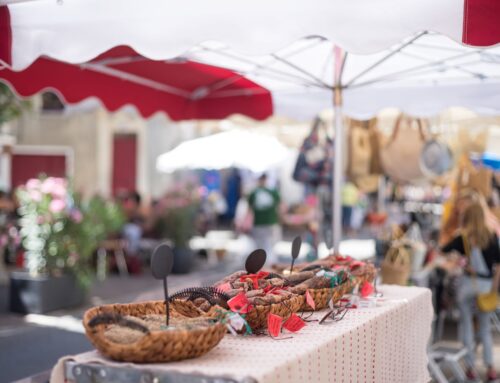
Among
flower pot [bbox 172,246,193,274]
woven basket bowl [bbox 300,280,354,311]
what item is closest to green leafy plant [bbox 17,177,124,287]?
flower pot [bbox 172,246,193,274]

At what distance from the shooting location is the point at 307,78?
550 cm

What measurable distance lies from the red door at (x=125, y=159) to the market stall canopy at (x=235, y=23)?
1718 centimetres

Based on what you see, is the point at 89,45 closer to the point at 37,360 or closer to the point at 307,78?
the point at 307,78

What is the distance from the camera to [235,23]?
3.24 m

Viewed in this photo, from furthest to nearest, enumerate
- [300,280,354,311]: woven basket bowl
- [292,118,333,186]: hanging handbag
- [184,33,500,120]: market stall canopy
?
[292,118,333,186]: hanging handbag < [184,33,500,120]: market stall canopy < [300,280,354,311]: woven basket bowl

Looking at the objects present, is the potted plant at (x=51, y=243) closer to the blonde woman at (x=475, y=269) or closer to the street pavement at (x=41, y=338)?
the street pavement at (x=41, y=338)

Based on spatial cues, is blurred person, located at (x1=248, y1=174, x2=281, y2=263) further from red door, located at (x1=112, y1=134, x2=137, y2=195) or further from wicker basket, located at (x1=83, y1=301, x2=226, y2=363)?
red door, located at (x1=112, y1=134, x2=137, y2=195)

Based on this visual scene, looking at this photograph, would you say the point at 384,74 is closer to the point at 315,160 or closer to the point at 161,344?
the point at 315,160

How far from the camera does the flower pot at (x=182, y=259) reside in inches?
457

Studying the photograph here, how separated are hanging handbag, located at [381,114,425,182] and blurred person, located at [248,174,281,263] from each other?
141 inches

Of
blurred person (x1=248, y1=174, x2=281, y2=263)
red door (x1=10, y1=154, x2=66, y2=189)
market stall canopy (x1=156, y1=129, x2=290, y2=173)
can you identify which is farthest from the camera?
red door (x1=10, y1=154, x2=66, y2=189)

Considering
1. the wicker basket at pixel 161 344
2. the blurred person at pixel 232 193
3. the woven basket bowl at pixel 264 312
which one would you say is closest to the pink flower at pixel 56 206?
the woven basket bowl at pixel 264 312

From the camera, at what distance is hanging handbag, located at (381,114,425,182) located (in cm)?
707

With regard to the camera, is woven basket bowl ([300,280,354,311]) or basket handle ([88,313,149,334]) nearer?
basket handle ([88,313,149,334])
